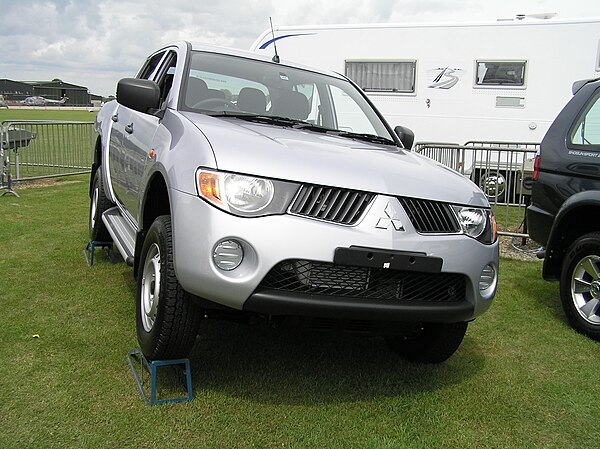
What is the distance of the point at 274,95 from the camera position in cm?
410

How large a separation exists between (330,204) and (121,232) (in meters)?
2.24

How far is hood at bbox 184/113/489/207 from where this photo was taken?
2730 millimetres

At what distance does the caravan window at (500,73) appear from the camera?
34.7ft

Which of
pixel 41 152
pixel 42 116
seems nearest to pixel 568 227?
pixel 41 152

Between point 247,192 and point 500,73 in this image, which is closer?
point 247,192

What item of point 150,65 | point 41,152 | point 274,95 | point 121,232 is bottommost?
point 121,232

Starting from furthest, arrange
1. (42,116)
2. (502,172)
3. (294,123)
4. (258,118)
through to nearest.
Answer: (42,116), (502,172), (294,123), (258,118)

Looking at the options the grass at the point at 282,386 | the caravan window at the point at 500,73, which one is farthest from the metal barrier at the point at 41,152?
the caravan window at the point at 500,73

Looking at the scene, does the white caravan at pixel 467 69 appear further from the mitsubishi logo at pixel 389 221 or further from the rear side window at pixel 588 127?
the mitsubishi logo at pixel 389 221

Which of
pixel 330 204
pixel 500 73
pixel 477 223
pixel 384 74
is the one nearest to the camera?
pixel 330 204

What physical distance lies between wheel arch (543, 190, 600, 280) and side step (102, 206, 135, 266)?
324cm

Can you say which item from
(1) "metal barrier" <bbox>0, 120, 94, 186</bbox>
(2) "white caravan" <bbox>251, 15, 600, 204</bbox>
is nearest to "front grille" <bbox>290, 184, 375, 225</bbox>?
(2) "white caravan" <bbox>251, 15, 600, 204</bbox>

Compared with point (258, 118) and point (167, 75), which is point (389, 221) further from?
point (167, 75)

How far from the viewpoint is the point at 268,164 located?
107 inches
